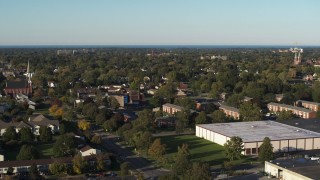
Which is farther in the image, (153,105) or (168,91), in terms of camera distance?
(168,91)

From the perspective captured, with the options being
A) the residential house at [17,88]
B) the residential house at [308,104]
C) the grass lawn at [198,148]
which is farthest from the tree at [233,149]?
the residential house at [17,88]

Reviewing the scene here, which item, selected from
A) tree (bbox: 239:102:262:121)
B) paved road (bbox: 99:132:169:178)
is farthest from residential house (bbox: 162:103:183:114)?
paved road (bbox: 99:132:169:178)

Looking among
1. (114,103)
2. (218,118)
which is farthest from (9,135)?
(114,103)

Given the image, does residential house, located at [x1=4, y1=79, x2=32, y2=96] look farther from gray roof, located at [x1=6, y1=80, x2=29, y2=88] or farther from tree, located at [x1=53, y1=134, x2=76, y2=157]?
tree, located at [x1=53, y1=134, x2=76, y2=157]

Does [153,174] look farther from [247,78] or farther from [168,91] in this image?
[247,78]

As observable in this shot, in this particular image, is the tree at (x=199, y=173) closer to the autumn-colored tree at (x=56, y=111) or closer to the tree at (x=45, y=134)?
the tree at (x=45, y=134)

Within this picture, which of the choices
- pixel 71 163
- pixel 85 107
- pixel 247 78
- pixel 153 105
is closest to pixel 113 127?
pixel 85 107
